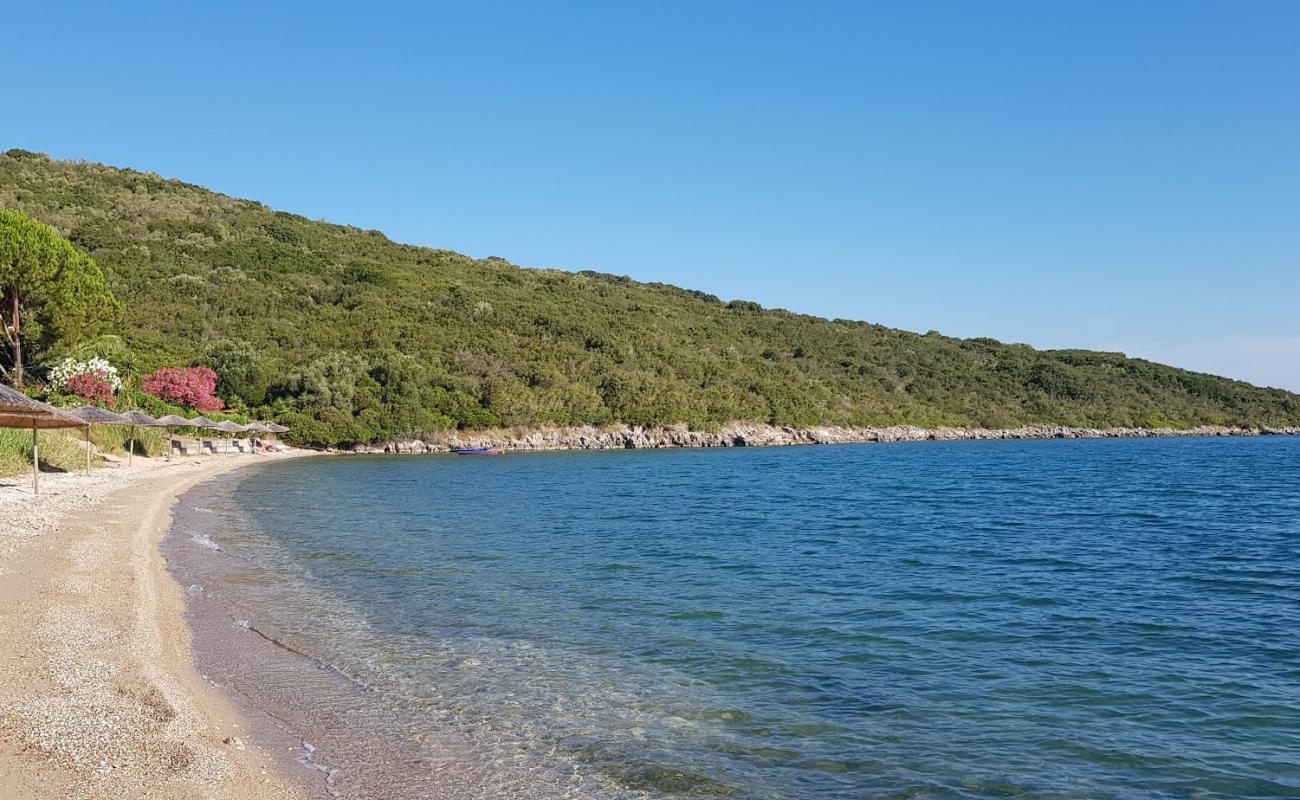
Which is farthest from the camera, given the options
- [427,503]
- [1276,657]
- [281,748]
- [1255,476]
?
[1255,476]

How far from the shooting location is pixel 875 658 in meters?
10.2

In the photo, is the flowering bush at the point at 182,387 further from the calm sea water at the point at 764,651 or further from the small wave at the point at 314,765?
the small wave at the point at 314,765

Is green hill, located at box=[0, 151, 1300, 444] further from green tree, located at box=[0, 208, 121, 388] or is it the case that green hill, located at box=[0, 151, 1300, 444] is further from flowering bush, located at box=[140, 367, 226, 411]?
green tree, located at box=[0, 208, 121, 388]

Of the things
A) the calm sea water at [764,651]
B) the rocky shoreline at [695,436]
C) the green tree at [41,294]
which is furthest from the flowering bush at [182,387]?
the calm sea water at [764,651]

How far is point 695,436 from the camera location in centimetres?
8144

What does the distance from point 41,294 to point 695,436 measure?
51772mm

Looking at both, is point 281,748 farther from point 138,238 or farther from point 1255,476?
point 138,238

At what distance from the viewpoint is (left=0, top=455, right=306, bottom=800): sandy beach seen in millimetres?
5871

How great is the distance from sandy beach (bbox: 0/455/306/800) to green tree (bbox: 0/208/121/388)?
33.4 m

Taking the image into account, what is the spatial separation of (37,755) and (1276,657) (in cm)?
1216

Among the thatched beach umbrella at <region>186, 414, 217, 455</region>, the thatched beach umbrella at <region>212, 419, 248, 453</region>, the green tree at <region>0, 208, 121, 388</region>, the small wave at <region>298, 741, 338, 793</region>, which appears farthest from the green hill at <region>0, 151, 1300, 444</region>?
the small wave at <region>298, 741, 338, 793</region>

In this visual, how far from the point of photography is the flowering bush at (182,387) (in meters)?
53.7

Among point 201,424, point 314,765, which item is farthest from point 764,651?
point 201,424

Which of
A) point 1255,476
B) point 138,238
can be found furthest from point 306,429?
point 1255,476
